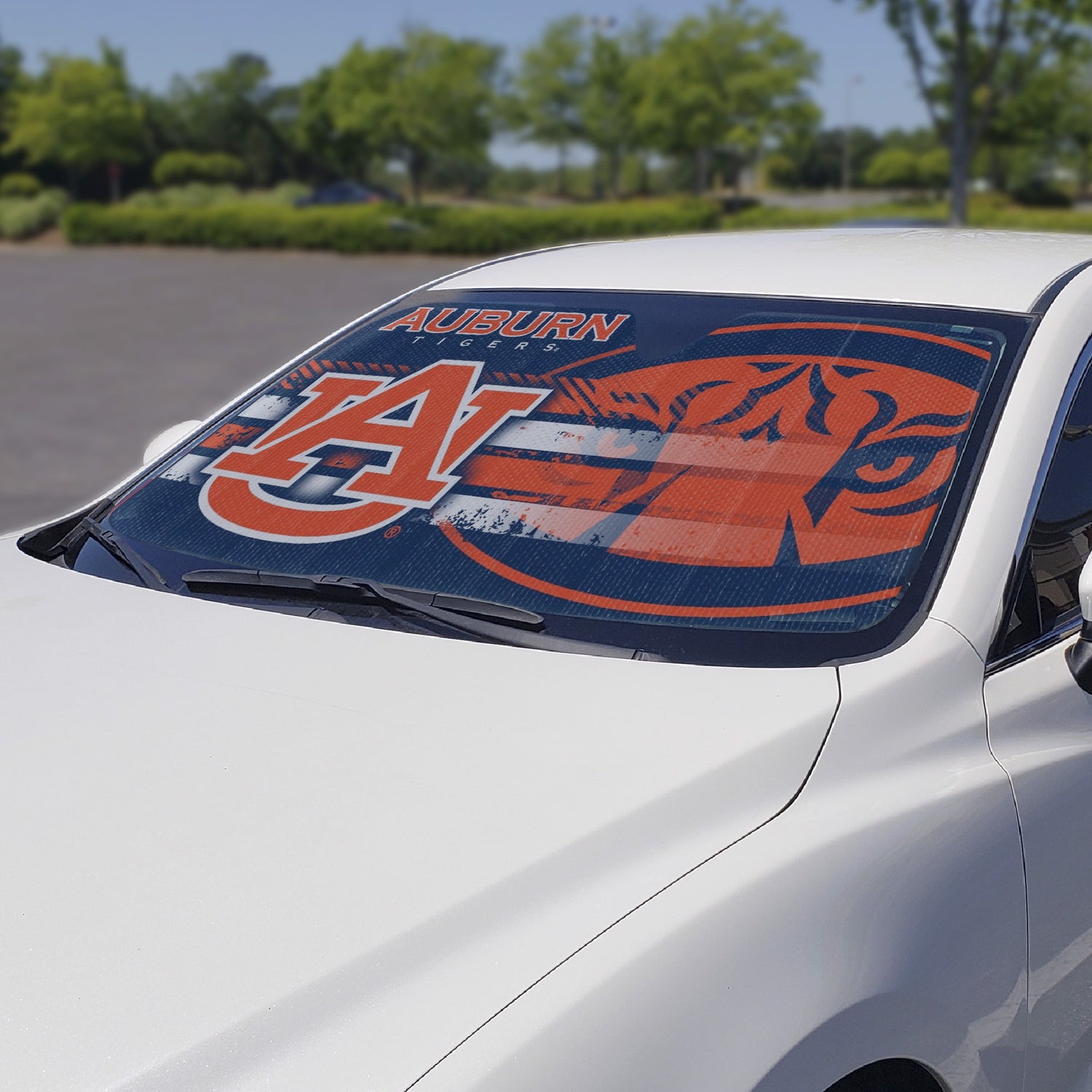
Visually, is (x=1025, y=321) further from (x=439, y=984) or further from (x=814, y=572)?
(x=439, y=984)

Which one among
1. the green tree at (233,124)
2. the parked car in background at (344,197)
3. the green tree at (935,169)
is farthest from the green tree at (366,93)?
the green tree at (935,169)

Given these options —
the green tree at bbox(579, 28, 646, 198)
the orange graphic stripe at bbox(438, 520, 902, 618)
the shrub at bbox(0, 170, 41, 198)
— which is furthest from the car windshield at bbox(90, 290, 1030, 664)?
the shrub at bbox(0, 170, 41, 198)

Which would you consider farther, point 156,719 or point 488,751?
point 156,719

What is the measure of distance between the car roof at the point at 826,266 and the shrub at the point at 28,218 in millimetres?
41968

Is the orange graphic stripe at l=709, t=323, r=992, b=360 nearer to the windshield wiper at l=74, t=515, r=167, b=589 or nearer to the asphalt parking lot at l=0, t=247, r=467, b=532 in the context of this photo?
the windshield wiper at l=74, t=515, r=167, b=589

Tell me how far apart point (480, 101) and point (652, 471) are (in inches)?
1804

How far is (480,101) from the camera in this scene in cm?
4550

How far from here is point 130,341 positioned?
691 inches

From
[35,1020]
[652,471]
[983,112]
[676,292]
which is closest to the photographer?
[35,1020]

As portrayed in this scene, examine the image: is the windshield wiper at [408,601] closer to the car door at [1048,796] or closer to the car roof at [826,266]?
the car door at [1048,796]

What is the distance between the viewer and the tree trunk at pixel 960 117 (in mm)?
23266

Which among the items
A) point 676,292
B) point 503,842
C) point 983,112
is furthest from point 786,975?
point 983,112

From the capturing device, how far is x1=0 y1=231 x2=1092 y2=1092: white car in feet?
4.52

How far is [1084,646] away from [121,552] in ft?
5.54
